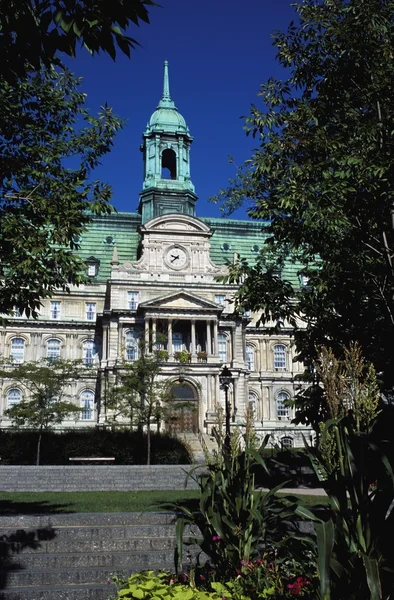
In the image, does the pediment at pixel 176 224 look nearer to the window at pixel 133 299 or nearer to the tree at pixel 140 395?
the window at pixel 133 299

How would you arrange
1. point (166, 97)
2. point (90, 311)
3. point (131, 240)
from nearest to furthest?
1. point (90, 311)
2. point (131, 240)
3. point (166, 97)

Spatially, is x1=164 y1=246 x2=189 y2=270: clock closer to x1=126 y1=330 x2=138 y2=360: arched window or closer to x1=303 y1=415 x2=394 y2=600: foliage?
x1=126 y1=330 x2=138 y2=360: arched window

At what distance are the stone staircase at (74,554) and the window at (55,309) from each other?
157 ft

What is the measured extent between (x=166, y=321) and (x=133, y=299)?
415cm

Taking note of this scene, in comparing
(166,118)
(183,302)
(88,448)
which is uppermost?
(166,118)

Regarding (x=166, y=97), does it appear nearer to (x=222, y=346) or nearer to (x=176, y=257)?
(x=176, y=257)

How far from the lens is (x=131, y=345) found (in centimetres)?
5244

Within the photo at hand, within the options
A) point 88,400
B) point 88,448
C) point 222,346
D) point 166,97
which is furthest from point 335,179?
point 166,97

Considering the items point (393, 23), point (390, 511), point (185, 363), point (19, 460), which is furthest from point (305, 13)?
point (185, 363)

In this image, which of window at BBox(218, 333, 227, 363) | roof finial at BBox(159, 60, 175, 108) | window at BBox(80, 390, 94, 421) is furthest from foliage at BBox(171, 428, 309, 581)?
roof finial at BBox(159, 60, 175, 108)

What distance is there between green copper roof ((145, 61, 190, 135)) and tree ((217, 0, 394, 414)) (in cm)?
4972

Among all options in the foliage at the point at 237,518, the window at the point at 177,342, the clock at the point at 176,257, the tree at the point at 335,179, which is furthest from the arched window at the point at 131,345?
the foliage at the point at 237,518

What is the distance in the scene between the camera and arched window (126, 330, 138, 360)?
51969mm

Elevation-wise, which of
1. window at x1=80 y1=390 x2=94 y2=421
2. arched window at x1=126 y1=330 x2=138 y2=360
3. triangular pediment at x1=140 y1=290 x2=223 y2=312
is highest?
triangular pediment at x1=140 y1=290 x2=223 y2=312
